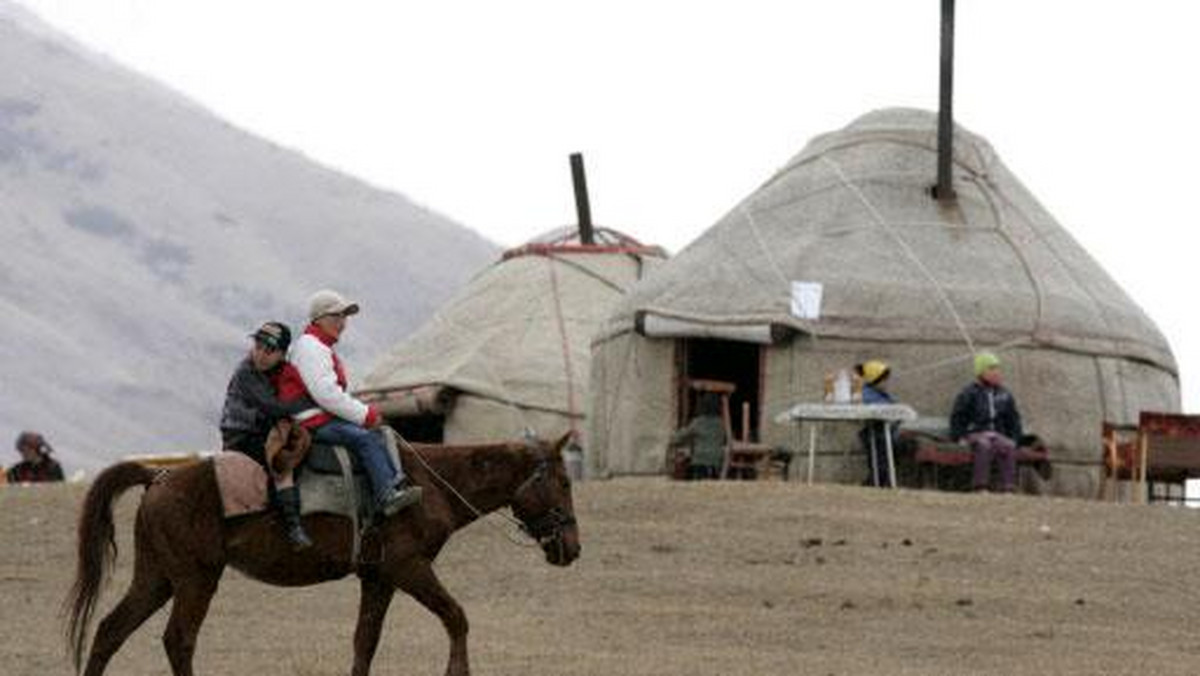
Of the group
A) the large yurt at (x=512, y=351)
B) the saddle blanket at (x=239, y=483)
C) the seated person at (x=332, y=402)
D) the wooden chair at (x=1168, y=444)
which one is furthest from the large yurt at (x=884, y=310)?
the saddle blanket at (x=239, y=483)

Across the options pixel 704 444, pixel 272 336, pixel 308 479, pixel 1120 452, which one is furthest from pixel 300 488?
pixel 1120 452

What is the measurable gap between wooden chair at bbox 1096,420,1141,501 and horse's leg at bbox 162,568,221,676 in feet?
40.5

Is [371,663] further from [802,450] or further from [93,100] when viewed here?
[93,100]

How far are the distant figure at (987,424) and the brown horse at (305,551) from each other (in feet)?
34.8

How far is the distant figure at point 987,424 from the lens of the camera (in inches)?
960

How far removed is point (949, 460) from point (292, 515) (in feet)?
39.3

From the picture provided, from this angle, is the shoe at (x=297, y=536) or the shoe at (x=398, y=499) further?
the shoe at (x=398, y=499)

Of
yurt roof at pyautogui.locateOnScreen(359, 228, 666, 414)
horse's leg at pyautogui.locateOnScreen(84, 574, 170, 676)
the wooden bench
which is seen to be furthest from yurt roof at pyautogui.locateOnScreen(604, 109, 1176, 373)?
horse's leg at pyautogui.locateOnScreen(84, 574, 170, 676)

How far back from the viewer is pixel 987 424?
24531mm

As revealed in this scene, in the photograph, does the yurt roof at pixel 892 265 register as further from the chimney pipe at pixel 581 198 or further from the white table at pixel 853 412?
the chimney pipe at pixel 581 198

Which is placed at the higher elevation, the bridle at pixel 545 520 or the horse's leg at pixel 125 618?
the bridle at pixel 545 520

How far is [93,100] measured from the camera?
111500mm

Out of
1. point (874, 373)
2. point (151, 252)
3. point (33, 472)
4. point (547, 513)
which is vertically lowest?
point (547, 513)

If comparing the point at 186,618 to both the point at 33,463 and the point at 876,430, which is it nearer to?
the point at 876,430
